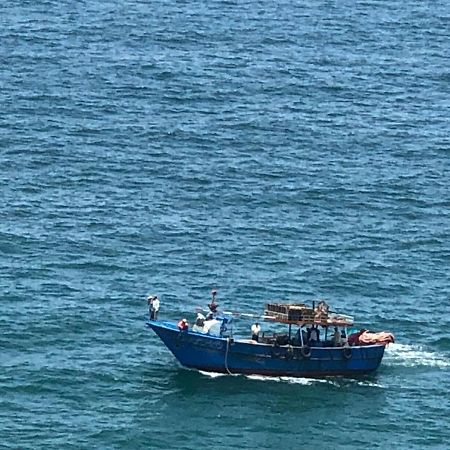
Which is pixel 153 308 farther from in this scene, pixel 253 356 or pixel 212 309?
pixel 253 356

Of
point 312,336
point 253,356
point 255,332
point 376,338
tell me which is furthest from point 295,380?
point 376,338

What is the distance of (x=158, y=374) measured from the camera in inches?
4702

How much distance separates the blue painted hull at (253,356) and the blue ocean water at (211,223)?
3.17 ft

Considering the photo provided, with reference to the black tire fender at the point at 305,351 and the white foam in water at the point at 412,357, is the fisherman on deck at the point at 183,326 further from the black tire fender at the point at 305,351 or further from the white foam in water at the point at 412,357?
the white foam in water at the point at 412,357

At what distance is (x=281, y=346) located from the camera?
12025cm

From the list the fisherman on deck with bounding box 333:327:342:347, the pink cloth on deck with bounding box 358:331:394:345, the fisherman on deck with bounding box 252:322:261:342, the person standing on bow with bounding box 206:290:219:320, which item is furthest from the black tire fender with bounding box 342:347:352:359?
the person standing on bow with bounding box 206:290:219:320

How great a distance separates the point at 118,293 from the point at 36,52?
6511cm

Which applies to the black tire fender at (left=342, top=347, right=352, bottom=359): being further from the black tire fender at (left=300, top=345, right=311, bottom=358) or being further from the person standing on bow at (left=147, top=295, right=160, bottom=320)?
the person standing on bow at (left=147, top=295, right=160, bottom=320)

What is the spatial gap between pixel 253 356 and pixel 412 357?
1094cm

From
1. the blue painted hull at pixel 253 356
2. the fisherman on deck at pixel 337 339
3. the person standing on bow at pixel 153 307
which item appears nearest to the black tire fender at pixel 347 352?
the blue painted hull at pixel 253 356

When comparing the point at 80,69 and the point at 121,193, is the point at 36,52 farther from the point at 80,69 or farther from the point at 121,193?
the point at 121,193

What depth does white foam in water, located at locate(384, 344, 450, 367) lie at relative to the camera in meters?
121

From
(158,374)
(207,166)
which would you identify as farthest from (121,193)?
(158,374)

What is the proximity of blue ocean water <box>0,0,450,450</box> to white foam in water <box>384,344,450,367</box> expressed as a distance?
20cm
